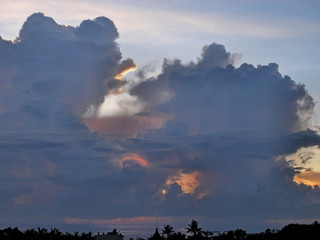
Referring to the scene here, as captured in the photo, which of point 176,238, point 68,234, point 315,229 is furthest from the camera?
point 68,234

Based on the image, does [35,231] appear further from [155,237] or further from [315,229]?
[315,229]

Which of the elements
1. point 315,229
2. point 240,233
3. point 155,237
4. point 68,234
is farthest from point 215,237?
point 68,234

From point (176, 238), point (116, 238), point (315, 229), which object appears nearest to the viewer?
point (315, 229)

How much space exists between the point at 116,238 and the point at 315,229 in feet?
247

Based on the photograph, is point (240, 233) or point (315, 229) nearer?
point (315, 229)

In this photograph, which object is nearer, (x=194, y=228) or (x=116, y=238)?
(x=194, y=228)

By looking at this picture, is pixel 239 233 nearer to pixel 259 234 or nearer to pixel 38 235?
pixel 259 234

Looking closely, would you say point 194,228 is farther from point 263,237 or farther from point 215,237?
point 263,237

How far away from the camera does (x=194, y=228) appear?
178 meters

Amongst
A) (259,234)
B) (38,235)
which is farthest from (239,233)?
(38,235)

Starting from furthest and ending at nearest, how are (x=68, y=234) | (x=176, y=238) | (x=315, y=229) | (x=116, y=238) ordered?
1. (x=116, y=238)
2. (x=68, y=234)
3. (x=176, y=238)
4. (x=315, y=229)

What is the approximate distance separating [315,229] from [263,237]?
598 inches

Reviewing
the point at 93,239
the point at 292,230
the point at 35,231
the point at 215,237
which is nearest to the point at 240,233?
the point at 215,237

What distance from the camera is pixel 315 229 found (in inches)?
5714
